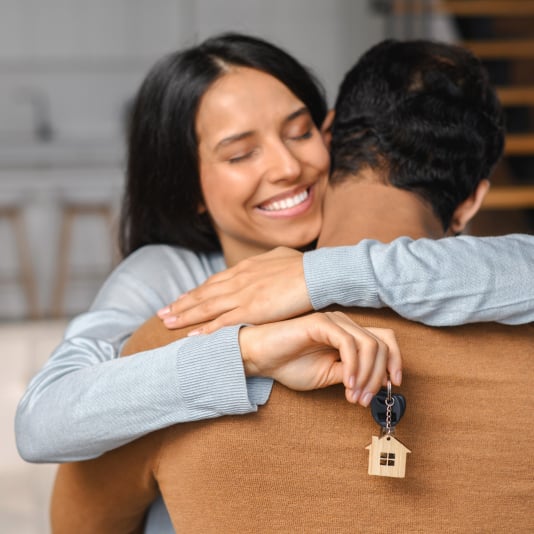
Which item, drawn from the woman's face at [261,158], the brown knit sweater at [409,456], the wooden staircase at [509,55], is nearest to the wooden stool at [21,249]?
the wooden staircase at [509,55]

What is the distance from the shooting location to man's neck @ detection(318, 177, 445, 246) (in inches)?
47.9

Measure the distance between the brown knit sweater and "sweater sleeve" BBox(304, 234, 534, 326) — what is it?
4 centimetres

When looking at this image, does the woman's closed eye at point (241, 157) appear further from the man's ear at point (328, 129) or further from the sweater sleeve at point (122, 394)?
the sweater sleeve at point (122, 394)

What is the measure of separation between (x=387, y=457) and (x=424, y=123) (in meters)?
0.51

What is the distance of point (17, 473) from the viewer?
94.0 inches

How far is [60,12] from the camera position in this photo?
6500 mm

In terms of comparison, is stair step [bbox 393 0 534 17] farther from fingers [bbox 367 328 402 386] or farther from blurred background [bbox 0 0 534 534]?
fingers [bbox 367 328 402 386]

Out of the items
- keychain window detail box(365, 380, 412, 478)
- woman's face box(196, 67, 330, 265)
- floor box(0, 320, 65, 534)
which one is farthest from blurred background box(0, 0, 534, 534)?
keychain window detail box(365, 380, 412, 478)

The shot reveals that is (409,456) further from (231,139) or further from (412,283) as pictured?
(231,139)

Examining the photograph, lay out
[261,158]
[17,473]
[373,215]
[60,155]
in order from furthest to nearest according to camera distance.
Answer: [60,155]
[17,473]
[261,158]
[373,215]

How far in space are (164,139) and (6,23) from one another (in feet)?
17.5

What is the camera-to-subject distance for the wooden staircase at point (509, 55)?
15.1 feet

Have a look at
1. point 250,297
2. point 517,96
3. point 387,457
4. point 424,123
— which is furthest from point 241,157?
point 517,96

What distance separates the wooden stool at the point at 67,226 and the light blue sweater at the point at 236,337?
4811 millimetres
